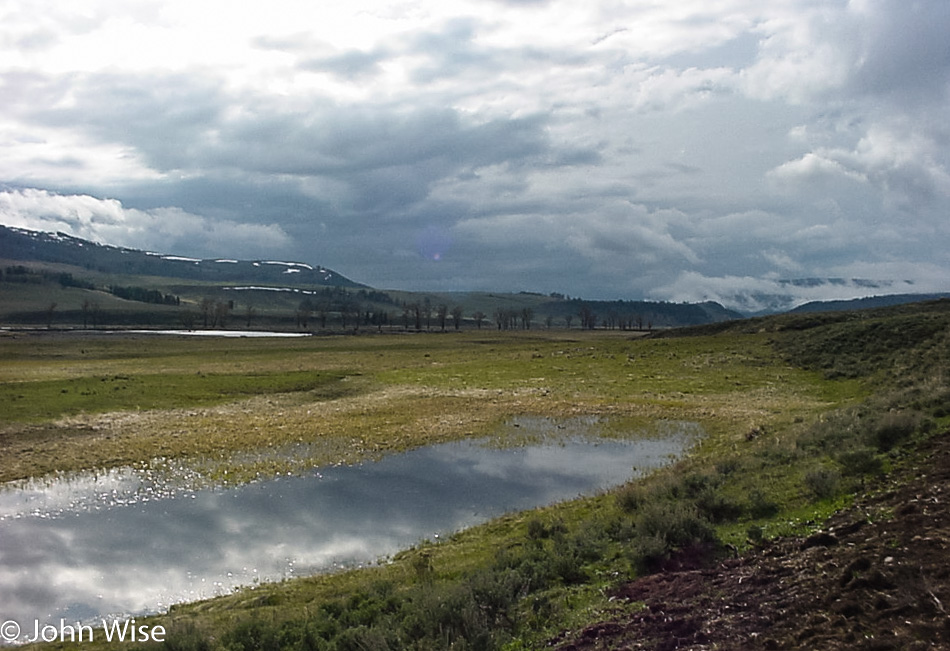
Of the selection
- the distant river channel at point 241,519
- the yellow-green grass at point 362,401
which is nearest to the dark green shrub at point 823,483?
the distant river channel at point 241,519

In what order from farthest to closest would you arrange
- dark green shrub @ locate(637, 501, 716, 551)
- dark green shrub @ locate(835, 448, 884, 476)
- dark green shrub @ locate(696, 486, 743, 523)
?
dark green shrub @ locate(835, 448, 884, 476) < dark green shrub @ locate(696, 486, 743, 523) < dark green shrub @ locate(637, 501, 716, 551)

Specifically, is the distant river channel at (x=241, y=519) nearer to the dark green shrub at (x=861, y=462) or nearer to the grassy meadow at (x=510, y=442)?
the grassy meadow at (x=510, y=442)

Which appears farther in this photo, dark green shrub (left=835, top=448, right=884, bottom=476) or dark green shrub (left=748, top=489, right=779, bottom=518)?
dark green shrub (left=835, top=448, right=884, bottom=476)

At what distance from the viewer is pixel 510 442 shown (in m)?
34.7

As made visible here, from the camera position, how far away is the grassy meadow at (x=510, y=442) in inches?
486

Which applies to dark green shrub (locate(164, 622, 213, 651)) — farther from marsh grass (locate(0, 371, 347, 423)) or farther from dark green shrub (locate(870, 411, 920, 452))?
marsh grass (locate(0, 371, 347, 423))

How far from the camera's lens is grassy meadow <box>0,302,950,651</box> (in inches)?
486

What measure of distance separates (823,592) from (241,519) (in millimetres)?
18048

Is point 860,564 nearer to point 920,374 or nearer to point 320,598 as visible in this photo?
point 320,598

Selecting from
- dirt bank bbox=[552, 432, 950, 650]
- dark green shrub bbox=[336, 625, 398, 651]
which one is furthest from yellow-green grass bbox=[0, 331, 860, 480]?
dirt bank bbox=[552, 432, 950, 650]

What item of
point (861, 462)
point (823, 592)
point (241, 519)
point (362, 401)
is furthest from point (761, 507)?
point (362, 401)

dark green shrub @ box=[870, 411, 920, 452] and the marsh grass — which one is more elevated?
dark green shrub @ box=[870, 411, 920, 452]

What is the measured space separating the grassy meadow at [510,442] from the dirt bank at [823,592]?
79 cm

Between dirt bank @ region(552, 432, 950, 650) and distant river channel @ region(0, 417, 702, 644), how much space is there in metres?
9.19
